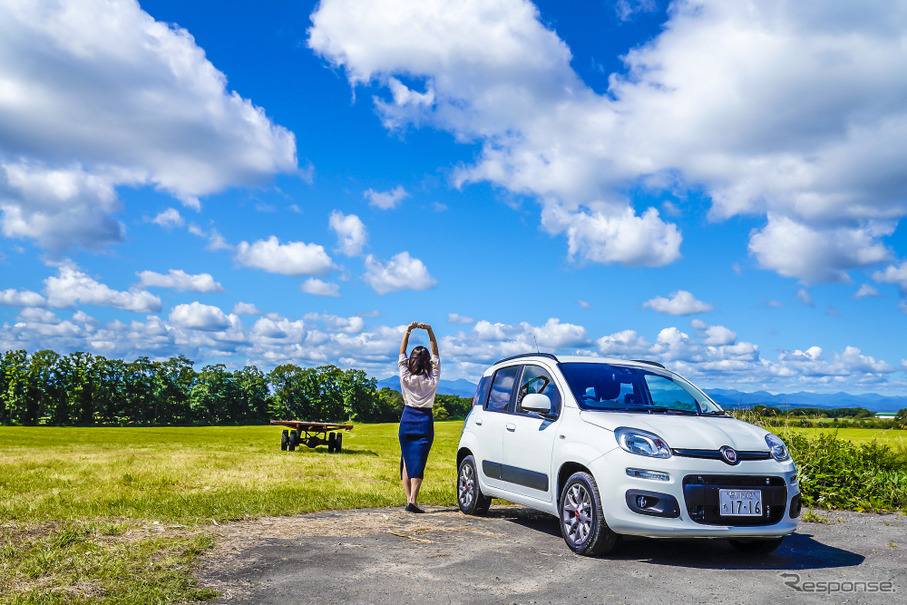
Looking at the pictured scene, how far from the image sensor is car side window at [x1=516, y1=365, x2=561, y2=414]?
25.7 ft

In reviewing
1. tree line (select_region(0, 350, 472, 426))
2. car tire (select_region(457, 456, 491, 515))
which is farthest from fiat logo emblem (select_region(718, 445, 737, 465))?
tree line (select_region(0, 350, 472, 426))

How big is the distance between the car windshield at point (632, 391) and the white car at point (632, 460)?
15mm

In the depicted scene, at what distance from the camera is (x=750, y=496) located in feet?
21.1

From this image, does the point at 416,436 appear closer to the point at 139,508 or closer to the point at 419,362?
the point at 419,362

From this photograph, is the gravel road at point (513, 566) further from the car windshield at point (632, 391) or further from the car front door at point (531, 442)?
the car windshield at point (632, 391)

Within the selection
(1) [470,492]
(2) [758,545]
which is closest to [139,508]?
(1) [470,492]

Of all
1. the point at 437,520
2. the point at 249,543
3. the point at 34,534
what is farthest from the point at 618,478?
the point at 34,534

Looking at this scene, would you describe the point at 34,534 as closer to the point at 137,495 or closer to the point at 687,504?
the point at 137,495

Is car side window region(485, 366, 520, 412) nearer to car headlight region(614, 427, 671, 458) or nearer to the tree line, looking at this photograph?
car headlight region(614, 427, 671, 458)

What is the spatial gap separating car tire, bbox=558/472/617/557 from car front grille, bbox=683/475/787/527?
812mm

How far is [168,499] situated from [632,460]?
7.01m

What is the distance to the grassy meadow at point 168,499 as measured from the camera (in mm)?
5605

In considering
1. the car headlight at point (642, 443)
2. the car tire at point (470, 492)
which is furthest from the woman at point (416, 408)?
the car headlight at point (642, 443)

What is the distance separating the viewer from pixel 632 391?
26.5 ft
